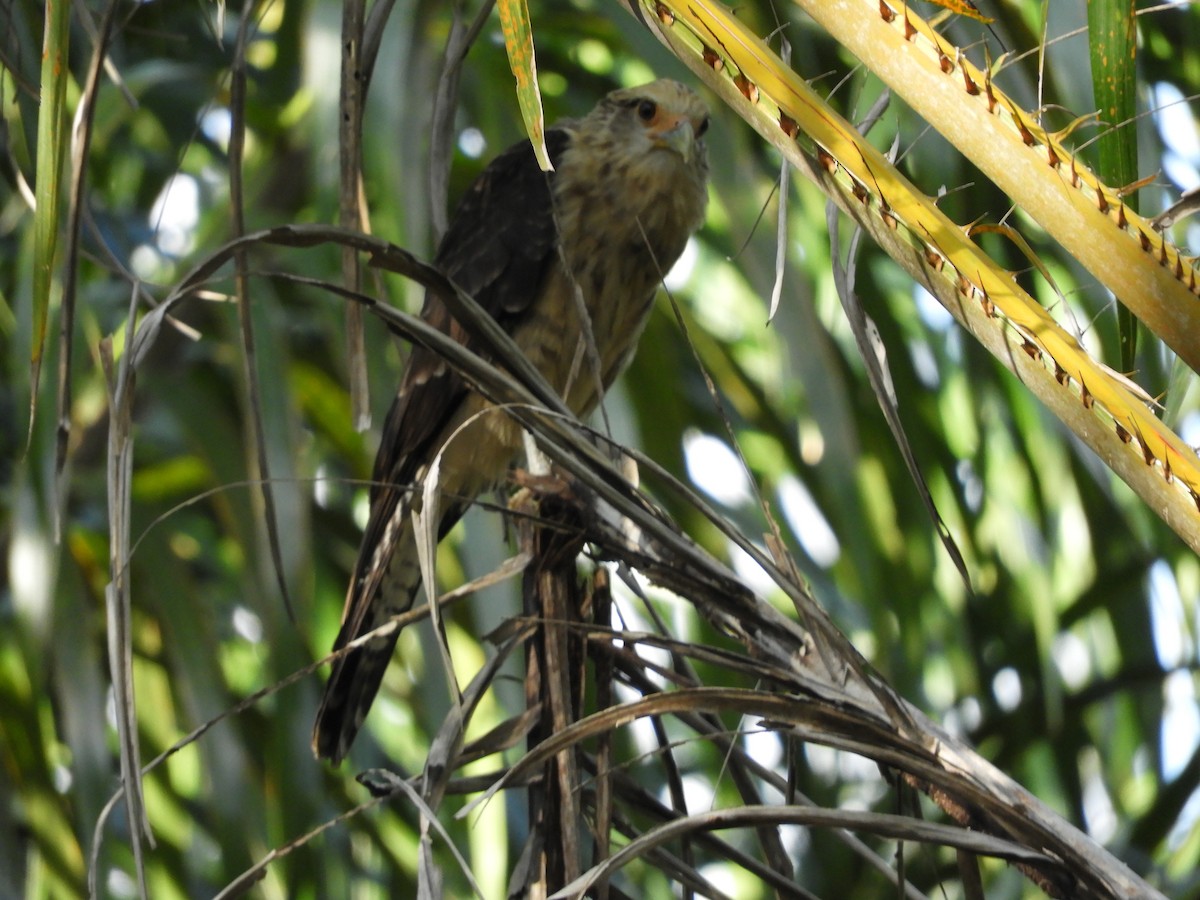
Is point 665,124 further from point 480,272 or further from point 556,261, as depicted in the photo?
point 480,272

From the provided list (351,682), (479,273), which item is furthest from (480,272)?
(351,682)

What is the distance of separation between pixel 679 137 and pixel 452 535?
0.98 meters

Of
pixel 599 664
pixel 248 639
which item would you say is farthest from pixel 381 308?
pixel 248 639

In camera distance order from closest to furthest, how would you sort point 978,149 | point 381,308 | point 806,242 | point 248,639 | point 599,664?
point 978,149 → point 381,308 → point 599,664 → point 806,242 → point 248,639

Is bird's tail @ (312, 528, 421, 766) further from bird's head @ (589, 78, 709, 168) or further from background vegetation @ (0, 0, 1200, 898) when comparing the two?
bird's head @ (589, 78, 709, 168)

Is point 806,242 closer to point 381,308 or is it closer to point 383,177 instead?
point 383,177

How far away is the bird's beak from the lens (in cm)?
279

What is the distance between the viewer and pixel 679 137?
2.81 metres

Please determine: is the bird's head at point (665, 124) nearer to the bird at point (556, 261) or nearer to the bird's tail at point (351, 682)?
the bird at point (556, 261)

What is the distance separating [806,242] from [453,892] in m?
1.61

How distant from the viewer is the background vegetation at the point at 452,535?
2.39 m

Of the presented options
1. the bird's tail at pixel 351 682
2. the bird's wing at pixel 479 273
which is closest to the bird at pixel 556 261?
the bird's wing at pixel 479 273

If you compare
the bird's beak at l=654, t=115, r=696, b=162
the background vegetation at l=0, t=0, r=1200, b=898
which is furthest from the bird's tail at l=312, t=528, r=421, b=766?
the bird's beak at l=654, t=115, r=696, b=162

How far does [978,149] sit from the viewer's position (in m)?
0.82
